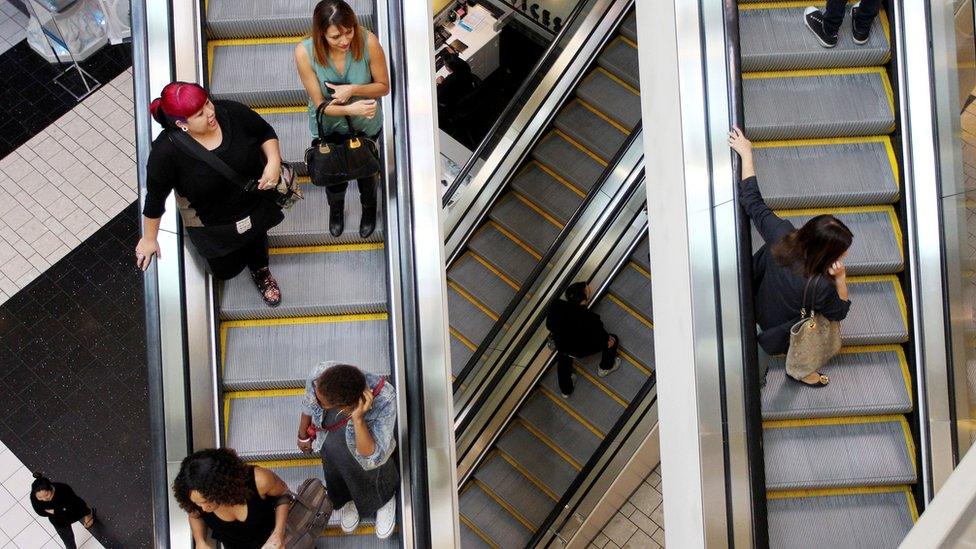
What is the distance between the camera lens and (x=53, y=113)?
10.5 metres

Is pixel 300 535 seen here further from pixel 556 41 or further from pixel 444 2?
pixel 444 2

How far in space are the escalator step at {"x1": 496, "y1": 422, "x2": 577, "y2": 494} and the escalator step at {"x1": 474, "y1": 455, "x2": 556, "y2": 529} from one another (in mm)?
109

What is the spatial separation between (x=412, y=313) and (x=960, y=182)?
2967 mm

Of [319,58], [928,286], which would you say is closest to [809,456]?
[928,286]

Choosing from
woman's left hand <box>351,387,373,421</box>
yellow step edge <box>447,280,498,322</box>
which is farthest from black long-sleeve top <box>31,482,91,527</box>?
woman's left hand <box>351,387,373,421</box>

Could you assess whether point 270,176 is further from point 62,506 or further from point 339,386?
Result: point 62,506

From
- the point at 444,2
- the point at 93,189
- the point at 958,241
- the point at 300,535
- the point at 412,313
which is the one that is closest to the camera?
the point at 300,535

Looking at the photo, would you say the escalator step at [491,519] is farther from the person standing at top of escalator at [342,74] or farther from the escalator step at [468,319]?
the person standing at top of escalator at [342,74]

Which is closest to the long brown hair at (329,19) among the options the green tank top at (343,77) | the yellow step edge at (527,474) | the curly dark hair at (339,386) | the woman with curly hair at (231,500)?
the green tank top at (343,77)

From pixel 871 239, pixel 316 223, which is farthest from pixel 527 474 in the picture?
pixel 871 239

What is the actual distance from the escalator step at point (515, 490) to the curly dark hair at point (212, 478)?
5087mm

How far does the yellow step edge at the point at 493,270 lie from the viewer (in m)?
9.41

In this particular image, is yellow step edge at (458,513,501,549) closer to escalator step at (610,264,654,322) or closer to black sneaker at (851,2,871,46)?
escalator step at (610,264,654,322)

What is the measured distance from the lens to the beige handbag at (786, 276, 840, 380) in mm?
4934
